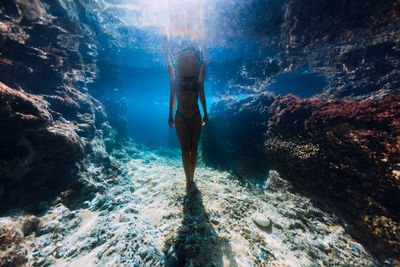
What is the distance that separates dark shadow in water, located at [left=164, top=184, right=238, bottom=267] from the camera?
1.92 metres

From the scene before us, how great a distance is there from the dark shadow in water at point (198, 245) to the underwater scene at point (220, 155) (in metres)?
0.02

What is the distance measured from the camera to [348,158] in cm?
304

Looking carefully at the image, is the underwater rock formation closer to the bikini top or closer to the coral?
the bikini top

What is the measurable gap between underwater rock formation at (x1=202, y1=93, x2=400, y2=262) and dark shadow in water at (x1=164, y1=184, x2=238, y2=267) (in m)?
2.82

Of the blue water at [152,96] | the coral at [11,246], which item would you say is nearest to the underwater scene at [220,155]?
the coral at [11,246]

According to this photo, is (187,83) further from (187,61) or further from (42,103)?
(42,103)

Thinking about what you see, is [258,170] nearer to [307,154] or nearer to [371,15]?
[307,154]

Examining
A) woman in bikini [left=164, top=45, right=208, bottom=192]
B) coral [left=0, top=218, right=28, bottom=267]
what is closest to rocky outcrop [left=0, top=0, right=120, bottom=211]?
coral [left=0, top=218, right=28, bottom=267]

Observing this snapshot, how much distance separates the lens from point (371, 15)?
17.2 feet

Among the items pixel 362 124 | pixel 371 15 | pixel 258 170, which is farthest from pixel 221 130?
pixel 371 15

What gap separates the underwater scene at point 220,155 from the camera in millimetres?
2350

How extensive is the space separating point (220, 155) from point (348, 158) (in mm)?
5869

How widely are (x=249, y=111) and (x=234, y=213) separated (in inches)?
237

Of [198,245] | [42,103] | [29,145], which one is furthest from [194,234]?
[42,103]
